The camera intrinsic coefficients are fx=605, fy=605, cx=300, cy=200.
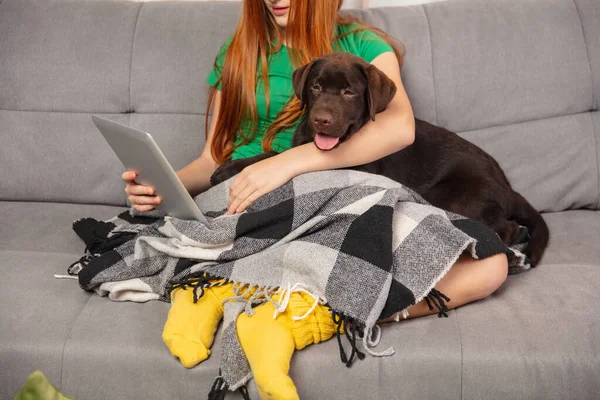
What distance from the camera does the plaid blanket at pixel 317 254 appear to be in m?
1.34

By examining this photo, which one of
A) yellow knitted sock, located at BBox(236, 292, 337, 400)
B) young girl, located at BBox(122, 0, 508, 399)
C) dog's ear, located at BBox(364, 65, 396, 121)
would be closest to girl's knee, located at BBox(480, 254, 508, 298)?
young girl, located at BBox(122, 0, 508, 399)

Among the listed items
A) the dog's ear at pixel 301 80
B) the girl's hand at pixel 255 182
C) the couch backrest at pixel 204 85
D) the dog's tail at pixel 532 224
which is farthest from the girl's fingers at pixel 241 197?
the dog's tail at pixel 532 224

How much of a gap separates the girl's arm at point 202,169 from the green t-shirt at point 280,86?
0.28 ft

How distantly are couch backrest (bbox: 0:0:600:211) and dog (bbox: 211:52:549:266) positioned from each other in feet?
0.65

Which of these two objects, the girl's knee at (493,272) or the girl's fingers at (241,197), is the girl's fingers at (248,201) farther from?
the girl's knee at (493,272)

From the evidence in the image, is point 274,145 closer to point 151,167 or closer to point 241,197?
point 241,197

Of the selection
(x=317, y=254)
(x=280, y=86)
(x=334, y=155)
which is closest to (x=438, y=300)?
(x=317, y=254)

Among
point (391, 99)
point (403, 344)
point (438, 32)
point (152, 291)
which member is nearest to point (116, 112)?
point (152, 291)

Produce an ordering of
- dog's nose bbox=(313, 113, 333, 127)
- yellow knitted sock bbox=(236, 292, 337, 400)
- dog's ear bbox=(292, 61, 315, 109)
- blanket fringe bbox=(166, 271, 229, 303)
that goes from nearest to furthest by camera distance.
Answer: yellow knitted sock bbox=(236, 292, 337, 400) < blanket fringe bbox=(166, 271, 229, 303) < dog's nose bbox=(313, 113, 333, 127) < dog's ear bbox=(292, 61, 315, 109)

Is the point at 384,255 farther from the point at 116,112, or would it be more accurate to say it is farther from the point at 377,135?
the point at 116,112

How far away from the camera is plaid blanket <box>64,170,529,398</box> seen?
1339mm

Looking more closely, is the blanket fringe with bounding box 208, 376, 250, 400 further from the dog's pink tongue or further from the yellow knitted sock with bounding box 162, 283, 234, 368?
the dog's pink tongue

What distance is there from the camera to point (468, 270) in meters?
1.45

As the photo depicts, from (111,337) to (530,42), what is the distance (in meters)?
1.68
